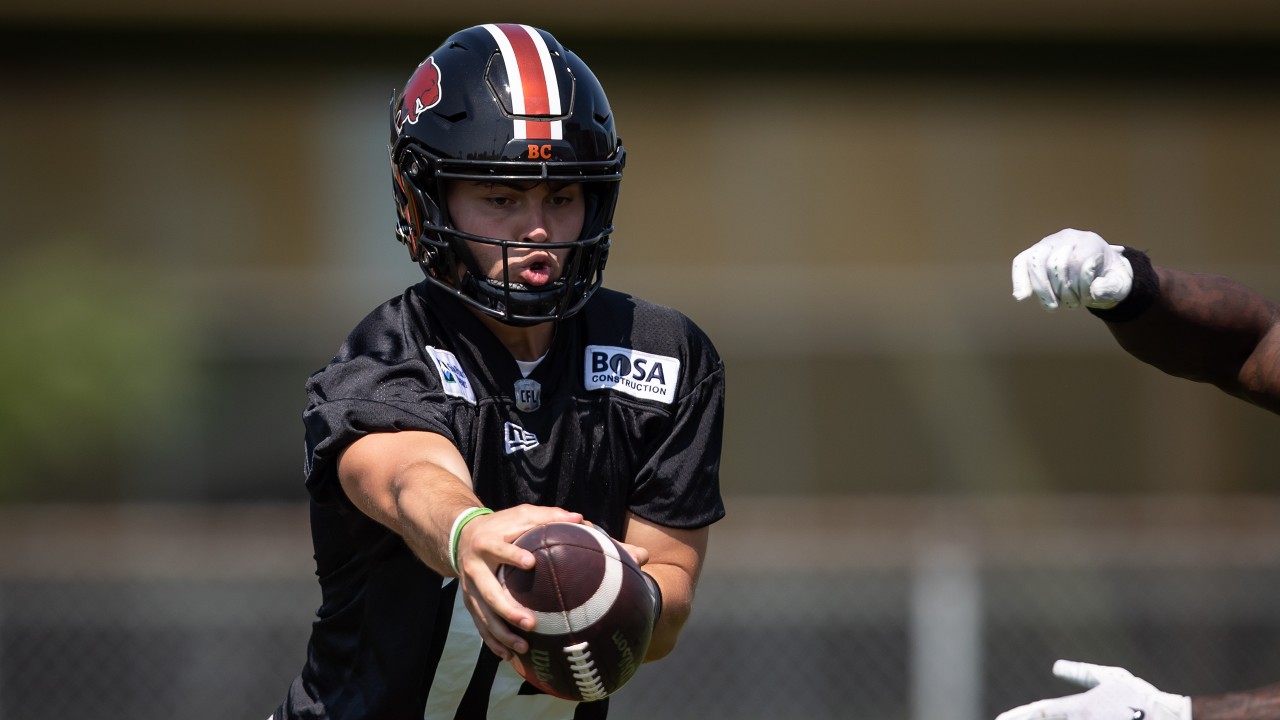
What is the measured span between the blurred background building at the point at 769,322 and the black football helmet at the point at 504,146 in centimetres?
467

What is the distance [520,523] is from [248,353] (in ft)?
25.3

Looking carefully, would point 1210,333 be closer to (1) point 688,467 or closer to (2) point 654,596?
(1) point 688,467

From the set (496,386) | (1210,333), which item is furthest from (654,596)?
(1210,333)

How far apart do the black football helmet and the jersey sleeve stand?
15.3 inches

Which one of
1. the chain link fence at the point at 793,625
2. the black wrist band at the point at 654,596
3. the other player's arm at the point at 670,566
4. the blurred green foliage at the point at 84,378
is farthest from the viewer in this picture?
the blurred green foliage at the point at 84,378

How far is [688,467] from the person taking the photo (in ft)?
11.3

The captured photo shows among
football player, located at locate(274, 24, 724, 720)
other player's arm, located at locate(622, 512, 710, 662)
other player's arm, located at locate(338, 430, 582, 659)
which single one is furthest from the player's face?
other player's arm, located at locate(622, 512, 710, 662)

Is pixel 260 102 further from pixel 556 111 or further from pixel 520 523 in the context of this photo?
pixel 520 523

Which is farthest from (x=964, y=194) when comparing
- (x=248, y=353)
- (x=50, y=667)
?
(x=50, y=667)

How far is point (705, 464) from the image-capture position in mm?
3506

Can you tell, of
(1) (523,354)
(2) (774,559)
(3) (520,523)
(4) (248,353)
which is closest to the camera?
(3) (520,523)

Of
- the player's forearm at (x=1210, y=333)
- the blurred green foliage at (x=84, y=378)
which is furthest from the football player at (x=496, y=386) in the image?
the blurred green foliage at (x=84, y=378)

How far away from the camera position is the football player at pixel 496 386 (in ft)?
10.6

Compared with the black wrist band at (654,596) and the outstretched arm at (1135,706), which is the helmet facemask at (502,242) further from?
the outstretched arm at (1135,706)
